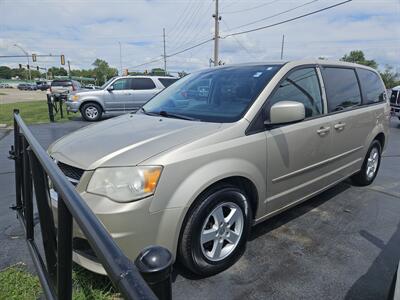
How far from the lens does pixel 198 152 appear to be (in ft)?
7.48

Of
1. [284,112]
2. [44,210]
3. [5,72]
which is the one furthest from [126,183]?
[5,72]

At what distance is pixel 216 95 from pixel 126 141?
3.82 ft

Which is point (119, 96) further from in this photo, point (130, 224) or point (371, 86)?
point (130, 224)

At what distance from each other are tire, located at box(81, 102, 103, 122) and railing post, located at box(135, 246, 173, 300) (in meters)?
12.2

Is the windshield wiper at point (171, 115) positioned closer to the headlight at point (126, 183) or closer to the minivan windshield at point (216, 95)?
the minivan windshield at point (216, 95)

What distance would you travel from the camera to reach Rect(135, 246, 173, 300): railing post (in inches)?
35.1

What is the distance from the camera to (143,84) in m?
12.5

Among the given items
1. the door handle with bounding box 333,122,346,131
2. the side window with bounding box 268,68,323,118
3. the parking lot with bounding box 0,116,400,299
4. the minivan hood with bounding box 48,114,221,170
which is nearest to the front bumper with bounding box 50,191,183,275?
the minivan hood with bounding box 48,114,221,170

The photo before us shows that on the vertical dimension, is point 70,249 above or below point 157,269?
below

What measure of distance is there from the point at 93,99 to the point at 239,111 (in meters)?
10.6

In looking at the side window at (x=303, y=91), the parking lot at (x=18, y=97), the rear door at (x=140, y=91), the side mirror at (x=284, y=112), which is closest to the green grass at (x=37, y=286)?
the side mirror at (x=284, y=112)

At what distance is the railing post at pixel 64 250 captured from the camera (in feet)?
4.55

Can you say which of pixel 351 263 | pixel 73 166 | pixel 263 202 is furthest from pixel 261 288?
pixel 73 166

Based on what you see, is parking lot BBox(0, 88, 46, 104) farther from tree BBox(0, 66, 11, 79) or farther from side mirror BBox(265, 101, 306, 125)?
tree BBox(0, 66, 11, 79)
